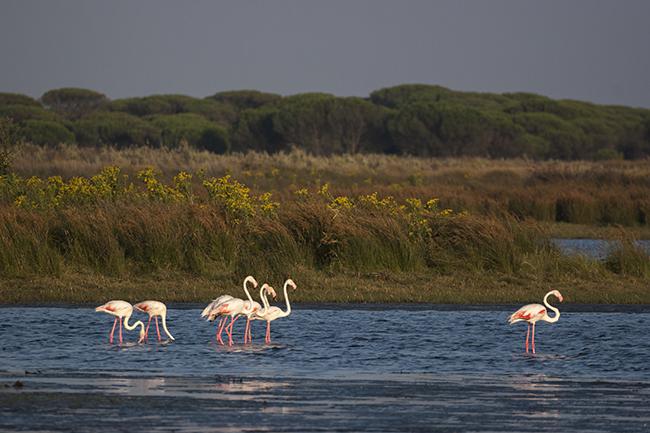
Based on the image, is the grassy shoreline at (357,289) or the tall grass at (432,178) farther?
the tall grass at (432,178)

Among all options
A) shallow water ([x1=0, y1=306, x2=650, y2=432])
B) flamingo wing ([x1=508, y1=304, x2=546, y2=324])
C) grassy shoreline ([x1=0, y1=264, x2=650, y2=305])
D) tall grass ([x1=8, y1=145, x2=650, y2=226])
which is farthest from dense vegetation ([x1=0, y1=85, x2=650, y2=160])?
flamingo wing ([x1=508, y1=304, x2=546, y2=324])

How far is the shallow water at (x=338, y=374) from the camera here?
10117mm

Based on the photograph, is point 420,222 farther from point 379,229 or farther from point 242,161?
point 242,161

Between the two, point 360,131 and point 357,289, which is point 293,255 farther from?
point 360,131

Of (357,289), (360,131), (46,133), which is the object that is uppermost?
(360,131)

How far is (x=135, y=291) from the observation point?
1955cm

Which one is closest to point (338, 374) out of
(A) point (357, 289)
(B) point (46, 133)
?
(A) point (357, 289)

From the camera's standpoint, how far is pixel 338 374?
1292cm

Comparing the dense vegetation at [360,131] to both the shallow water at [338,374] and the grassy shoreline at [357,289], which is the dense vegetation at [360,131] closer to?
the grassy shoreline at [357,289]

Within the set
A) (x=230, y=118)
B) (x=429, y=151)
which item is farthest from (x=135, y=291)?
(x=230, y=118)

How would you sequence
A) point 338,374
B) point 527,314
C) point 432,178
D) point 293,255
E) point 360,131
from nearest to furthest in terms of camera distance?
point 338,374 < point 527,314 < point 293,255 < point 432,178 < point 360,131

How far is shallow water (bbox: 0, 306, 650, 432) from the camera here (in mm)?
10117

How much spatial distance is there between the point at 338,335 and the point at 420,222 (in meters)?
6.91

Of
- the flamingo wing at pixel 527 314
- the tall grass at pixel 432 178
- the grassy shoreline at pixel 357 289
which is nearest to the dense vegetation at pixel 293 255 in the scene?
the grassy shoreline at pixel 357 289
